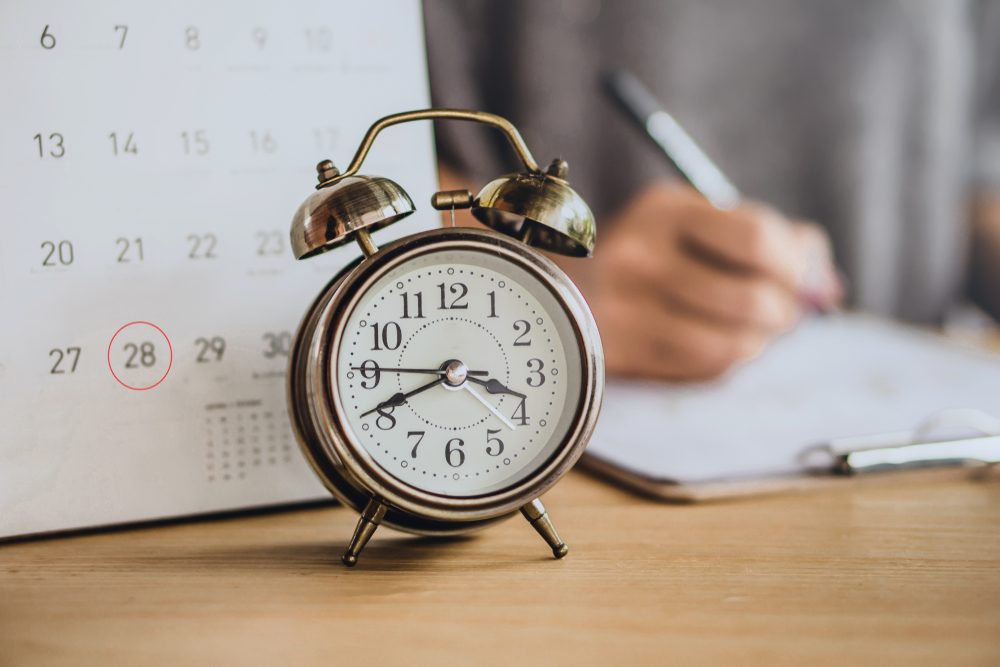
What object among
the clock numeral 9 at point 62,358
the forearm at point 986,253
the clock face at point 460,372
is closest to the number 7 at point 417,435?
the clock face at point 460,372

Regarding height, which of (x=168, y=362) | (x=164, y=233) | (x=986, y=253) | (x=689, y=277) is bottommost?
(x=986, y=253)

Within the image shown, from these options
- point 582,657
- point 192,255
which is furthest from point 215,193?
point 582,657

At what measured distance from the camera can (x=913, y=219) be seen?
1.48m

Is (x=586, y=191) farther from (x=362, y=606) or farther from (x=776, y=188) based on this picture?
(x=362, y=606)

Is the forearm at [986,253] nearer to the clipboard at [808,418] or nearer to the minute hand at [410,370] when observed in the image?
the clipboard at [808,418]

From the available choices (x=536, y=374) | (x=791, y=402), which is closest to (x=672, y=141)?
(x=791, y=402)

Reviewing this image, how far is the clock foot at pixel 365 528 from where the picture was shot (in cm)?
62

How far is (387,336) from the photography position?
24.9 inches

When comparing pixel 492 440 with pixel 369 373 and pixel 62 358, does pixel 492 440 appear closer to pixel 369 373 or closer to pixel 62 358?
pixel 369 373

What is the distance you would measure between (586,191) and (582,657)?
35.2 inches

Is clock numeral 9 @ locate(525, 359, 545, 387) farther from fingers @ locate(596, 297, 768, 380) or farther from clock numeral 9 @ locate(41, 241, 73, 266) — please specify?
fingers @ locate(596, 297, 768, 380)

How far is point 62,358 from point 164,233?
0.13m

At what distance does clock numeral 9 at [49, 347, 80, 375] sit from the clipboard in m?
0.48

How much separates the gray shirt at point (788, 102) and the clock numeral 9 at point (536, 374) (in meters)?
0.60
